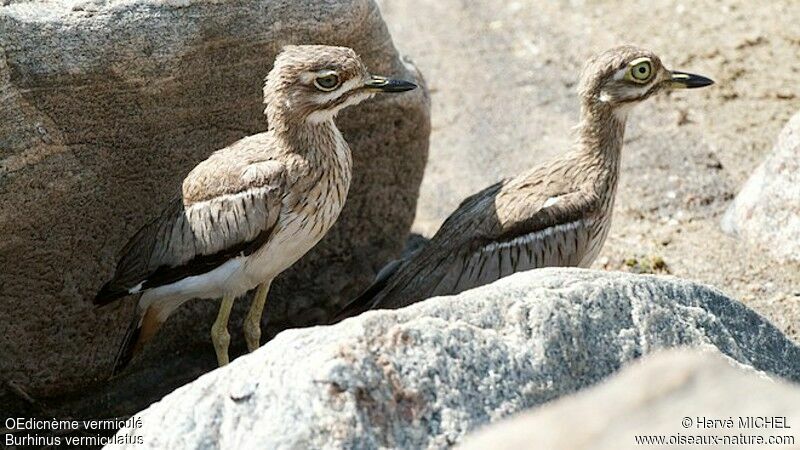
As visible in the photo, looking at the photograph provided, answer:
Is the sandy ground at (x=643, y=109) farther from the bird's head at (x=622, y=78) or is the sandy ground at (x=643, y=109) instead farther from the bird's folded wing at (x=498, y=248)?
the bird's folded wing at (x=498, y=248)

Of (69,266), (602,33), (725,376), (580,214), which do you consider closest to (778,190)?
(580,214)

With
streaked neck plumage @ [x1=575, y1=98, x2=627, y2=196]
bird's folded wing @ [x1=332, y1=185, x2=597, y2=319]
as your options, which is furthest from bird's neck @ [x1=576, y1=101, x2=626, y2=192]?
bird's folded wing @ [x1=332, y1=185, x2=597, y2=319]

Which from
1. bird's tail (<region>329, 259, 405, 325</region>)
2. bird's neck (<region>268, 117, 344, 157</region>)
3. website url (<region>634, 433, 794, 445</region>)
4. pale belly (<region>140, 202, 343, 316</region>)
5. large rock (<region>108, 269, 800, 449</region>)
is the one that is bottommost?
bird's tail (<region>329, 259, 405, 325</region>)

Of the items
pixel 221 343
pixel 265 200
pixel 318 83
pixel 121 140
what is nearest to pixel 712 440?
pixel 265 200

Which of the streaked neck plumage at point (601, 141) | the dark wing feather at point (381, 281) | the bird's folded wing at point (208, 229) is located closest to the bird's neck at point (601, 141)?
the streaked neck plumage at point (601, 141)

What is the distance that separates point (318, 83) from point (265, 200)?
0.48m

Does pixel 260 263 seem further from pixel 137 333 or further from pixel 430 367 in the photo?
pixel 430 367

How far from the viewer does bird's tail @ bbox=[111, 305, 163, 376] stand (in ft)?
16.7

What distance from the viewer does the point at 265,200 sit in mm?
4812

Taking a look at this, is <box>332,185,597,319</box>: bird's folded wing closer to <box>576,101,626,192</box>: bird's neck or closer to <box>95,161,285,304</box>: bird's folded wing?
<box>576,101,626,192</box>: bird's neck

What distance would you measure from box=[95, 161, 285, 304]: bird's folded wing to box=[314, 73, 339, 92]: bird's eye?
1.09ft

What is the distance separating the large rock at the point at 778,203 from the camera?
18.7 feet

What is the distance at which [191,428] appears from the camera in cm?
342

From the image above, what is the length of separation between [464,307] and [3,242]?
2082 mm
